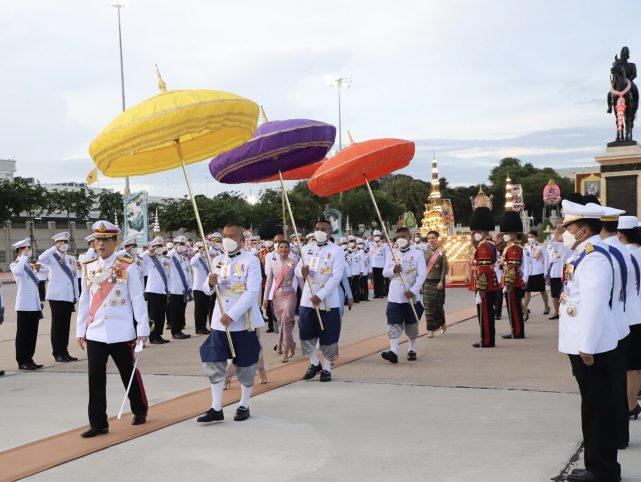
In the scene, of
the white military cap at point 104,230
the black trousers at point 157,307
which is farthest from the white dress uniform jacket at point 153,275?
the white military cap at point 104,230

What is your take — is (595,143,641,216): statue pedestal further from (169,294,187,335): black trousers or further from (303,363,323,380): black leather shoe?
(303,363,323,380): black leather shoe

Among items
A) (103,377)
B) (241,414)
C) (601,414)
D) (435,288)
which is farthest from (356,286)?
(601,414)

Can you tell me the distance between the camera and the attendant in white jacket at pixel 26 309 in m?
11.4

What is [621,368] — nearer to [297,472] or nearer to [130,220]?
[297,472]

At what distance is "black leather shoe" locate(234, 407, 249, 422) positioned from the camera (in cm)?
730

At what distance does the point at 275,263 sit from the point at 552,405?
5.42m

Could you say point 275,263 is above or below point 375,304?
above

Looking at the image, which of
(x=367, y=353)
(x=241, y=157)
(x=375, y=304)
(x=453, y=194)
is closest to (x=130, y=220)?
(x=375, y=304)

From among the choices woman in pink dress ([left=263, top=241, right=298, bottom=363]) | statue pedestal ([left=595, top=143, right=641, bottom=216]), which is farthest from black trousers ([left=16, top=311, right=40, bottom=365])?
statue pedestal ([left=595, top=143, right=641, bottom=216])

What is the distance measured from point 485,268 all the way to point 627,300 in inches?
214

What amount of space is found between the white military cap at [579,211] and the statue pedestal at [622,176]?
19.8 m

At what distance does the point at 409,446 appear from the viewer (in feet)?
20.4

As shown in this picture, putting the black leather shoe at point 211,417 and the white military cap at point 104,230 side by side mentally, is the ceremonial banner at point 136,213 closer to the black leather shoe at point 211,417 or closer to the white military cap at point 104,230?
the white military cap at point 104,230

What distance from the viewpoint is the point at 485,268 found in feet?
40.1
